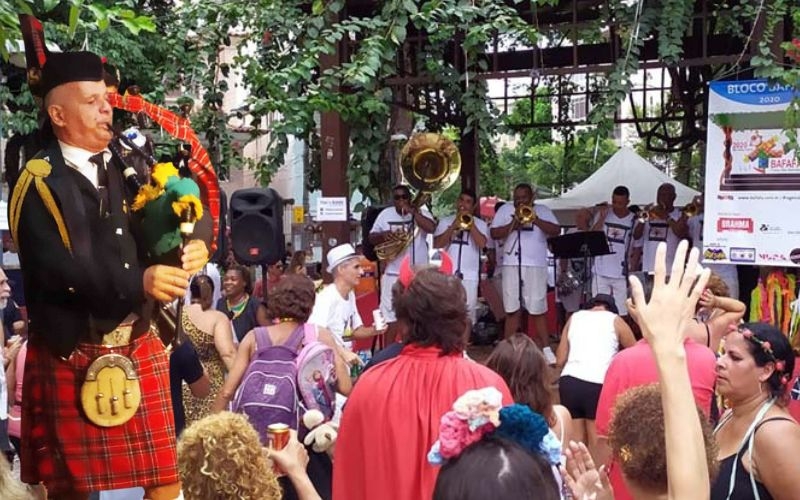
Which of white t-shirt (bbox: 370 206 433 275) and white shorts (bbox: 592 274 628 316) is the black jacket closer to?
white t-shirt (bbox: 370 206 433 275)

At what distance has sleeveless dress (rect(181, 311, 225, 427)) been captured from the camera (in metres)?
5.66

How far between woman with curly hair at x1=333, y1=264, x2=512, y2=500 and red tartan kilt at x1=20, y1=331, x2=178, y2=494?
0.81 meters

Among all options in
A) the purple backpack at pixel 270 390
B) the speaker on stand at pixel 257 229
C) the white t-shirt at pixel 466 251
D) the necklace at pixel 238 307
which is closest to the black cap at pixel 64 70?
the purple backpack at pixel 270 390

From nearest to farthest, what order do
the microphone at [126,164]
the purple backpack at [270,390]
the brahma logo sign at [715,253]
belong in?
the microphone at [126,164]
the purple backpack at [270,390]
the brahma logo sign at [715,253]

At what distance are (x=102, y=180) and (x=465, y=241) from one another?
8.49 meters

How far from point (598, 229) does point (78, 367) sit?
32.3ft

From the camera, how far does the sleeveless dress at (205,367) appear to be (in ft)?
18.6

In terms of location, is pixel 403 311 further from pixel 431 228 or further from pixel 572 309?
pixel 572 309

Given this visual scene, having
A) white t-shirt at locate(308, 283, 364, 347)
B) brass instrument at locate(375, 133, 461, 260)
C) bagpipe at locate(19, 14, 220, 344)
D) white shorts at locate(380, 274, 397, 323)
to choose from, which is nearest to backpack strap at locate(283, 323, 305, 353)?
bagpipe at locate(19, 14, 220, 344)

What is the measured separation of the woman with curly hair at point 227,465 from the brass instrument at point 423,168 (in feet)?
27.7

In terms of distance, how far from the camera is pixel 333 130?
10602 mm

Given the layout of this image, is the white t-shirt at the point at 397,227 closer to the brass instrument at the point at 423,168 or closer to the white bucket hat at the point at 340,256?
the brass instrument at the point at 423,168

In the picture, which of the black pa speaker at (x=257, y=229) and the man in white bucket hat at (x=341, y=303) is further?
the black pa speaker at (x=257, y=229)

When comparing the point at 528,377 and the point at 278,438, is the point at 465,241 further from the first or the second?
the point at 278,438
